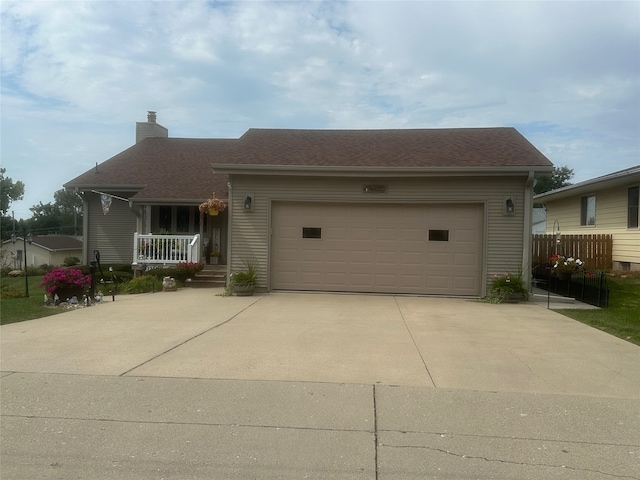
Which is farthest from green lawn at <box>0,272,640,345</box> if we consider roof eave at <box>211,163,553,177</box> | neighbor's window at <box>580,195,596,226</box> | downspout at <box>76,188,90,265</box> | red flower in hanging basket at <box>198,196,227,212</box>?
neighbor's window at <box>580,195,596,226</box>

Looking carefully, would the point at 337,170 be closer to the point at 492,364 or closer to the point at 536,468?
the point at 492,364

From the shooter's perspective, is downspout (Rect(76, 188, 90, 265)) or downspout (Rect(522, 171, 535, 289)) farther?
downspout (Rect(76, 188, 90, 265))

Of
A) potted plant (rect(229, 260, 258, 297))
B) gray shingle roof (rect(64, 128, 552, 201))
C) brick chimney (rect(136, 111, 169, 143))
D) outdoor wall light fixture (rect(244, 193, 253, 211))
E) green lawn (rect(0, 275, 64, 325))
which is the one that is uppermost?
brick chimney (rect(136, 111, 169, 143))

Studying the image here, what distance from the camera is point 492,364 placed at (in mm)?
6594

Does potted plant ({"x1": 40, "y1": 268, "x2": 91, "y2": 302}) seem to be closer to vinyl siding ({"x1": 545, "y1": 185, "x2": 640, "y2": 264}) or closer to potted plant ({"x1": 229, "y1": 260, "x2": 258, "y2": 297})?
potted plant ({"x1": 229, "y1": 260, "x2": 258, "y2": 297})

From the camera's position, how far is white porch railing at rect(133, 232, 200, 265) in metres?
16.1

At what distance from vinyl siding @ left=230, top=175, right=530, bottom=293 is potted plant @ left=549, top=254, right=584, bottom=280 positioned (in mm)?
2140

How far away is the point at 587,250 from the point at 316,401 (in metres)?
16.7

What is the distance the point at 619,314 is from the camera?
10.4 metres

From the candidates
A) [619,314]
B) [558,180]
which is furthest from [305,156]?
[558,180]

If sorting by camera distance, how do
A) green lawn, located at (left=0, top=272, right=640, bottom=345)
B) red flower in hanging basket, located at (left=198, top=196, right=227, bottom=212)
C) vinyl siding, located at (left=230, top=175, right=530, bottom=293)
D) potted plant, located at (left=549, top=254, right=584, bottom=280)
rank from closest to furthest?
green lawn, located at (left=0, top=272, right=640, bottom=345) < vinyl siding, located at (left=230, top=175, right=530, bottom=293) < potted plant, located at (left=549, top=254, right=584, bottom=280) < red flower in hanging basket, located at (left=198, top=196, right=227, bottom=212)

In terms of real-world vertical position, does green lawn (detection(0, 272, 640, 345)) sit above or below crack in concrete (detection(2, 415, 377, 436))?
above

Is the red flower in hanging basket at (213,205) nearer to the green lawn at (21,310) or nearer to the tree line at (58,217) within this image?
the green lawn at (21,310)

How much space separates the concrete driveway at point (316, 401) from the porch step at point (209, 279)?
249 inches
